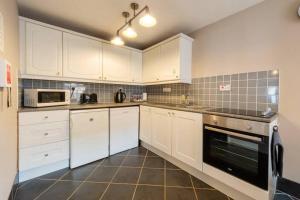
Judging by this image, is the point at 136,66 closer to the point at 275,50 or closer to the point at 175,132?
the point at 175,132

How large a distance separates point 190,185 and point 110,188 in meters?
0.94

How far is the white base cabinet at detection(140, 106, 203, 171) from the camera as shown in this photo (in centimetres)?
184

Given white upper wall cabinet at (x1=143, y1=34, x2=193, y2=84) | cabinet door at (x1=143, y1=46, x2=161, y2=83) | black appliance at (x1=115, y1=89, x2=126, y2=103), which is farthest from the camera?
black appliance at (x1=115, y1=89, x2=126, y2=103)

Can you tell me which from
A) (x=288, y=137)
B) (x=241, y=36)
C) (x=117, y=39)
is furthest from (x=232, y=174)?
(x=117, y=39)

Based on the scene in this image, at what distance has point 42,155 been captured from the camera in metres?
1.85

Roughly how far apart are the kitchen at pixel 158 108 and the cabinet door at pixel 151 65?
39 millimetres

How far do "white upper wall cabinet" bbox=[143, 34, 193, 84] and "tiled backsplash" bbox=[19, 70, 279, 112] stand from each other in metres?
0.32

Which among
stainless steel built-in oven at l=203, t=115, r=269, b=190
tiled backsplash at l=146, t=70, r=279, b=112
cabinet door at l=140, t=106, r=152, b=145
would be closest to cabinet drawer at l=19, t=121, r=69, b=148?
cabinet door at l=140, t=106, r=152, b=145

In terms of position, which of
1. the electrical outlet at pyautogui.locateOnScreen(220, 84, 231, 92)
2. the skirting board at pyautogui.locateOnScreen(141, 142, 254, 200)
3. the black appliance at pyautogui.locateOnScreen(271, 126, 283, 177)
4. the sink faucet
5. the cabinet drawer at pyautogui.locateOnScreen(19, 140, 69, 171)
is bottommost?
the skirting board at pyautogui.locateOnScreen(141, 142, 254, 200)

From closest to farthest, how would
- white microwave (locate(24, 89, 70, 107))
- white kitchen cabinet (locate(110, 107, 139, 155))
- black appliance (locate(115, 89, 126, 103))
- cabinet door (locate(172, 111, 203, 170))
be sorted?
cabinet door (locate(172, 111, 203, 170)) → white microwave (locate(24, 89, 70, 107)) → white kitchen cabinet (locate(110, 107, 139, 155)) → black appliance (locate(115, 89, 126, 103))

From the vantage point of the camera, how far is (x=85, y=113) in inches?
85.7

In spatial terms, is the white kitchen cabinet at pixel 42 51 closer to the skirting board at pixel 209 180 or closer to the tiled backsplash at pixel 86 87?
the tiled backsplash at pixel 86 87

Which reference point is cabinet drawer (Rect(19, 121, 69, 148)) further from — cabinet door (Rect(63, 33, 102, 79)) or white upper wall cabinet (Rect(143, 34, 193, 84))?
white upper wall cabinet (Rect(143, 34, 193, 84))

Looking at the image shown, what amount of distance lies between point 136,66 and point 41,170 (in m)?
2.35
